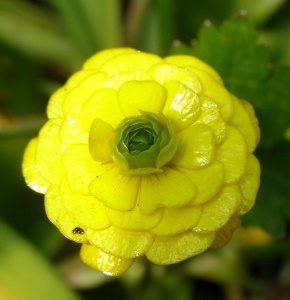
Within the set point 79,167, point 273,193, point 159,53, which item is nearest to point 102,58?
point 79,167

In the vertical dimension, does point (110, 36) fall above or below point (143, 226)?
below

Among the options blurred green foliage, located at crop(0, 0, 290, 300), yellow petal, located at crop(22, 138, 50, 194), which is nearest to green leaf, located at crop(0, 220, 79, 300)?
blurred green foliage, located at crop(0, 0, 290, 300)

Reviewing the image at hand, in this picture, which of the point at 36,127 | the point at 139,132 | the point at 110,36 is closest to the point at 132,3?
the point at 110,36

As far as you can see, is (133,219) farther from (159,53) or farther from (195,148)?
(159,53)

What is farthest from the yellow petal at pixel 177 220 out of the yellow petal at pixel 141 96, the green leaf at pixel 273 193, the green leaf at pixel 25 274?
the green leaf at pixel 25 274

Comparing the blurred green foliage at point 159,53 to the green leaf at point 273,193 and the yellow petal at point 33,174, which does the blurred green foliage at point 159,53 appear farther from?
the yellow petal at point 33,174

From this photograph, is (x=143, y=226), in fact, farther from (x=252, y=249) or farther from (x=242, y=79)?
(x=252, y=249)
